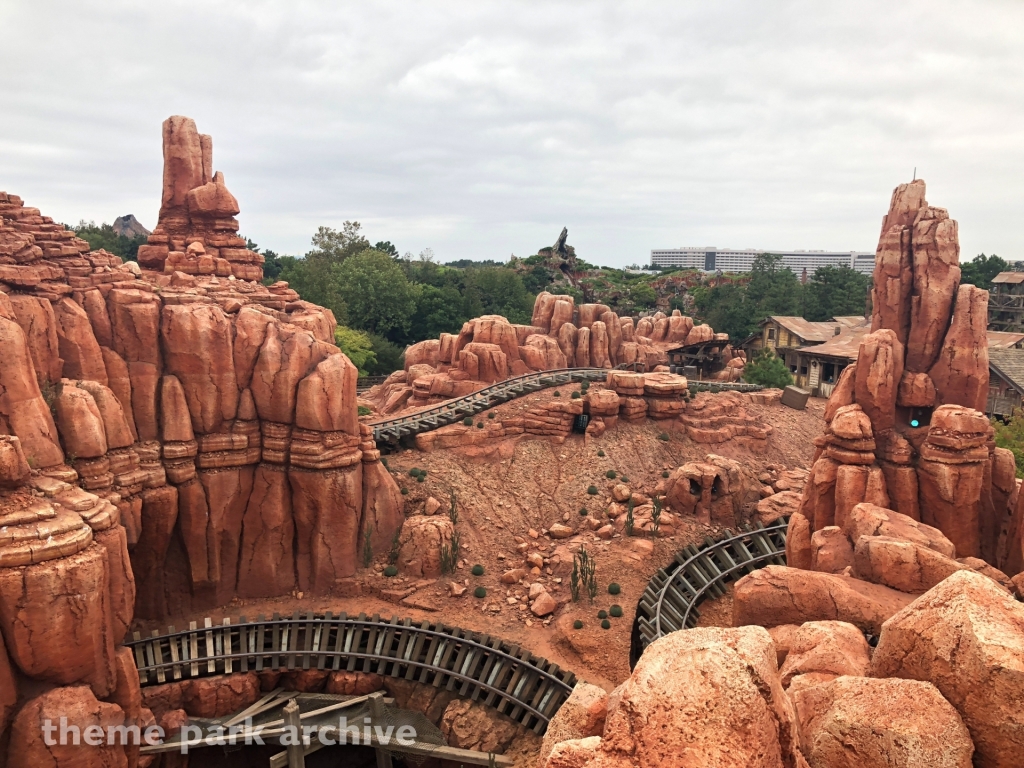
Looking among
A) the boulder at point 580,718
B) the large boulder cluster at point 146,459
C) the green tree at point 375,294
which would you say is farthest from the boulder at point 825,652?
the green tree at point 375,294

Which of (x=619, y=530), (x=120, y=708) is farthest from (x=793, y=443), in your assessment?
(x=120, y=708)

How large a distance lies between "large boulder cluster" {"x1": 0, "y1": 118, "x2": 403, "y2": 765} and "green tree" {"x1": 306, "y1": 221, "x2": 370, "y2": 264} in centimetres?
4749

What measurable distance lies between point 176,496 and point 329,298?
1598 inches

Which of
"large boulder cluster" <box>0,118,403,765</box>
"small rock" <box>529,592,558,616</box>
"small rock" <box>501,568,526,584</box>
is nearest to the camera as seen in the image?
"large boulder cluster" <box>0,118,403,765</box>

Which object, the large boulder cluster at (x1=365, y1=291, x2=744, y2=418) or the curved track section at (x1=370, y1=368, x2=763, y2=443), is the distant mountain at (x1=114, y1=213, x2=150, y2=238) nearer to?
the large boulder cluster at (x1=365, y1=291, x2=744, y2=418)

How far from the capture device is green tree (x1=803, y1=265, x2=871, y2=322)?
82000mm

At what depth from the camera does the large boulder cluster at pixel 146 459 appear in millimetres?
16328

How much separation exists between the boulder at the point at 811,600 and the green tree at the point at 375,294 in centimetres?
5370

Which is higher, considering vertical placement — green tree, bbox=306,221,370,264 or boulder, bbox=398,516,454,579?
green tree, bbox=306,221,370,264

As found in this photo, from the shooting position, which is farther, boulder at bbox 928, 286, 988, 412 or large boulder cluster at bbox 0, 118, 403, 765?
boulder at bbox 928, 286, 988, 412

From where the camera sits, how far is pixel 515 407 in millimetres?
40562

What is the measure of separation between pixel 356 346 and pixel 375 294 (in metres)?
11.2

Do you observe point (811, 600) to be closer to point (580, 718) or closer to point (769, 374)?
point (580, 718)

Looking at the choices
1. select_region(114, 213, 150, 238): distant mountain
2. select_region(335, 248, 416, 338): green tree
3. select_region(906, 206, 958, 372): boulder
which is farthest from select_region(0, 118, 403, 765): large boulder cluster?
select_region(114, 213, 150, 238): distant mountain
